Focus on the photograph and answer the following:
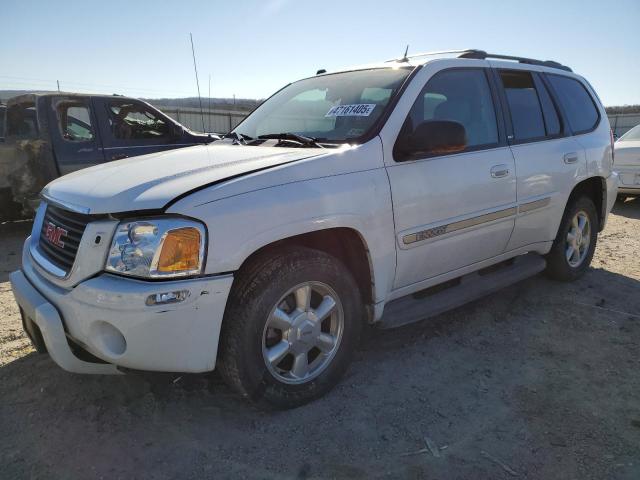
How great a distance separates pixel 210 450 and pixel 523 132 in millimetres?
3057

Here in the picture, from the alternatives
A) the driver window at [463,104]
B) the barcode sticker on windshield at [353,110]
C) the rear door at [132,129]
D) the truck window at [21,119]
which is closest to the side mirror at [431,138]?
the driver window at [463,104]

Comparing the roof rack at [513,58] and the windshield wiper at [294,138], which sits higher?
the roof rack at [513,58]

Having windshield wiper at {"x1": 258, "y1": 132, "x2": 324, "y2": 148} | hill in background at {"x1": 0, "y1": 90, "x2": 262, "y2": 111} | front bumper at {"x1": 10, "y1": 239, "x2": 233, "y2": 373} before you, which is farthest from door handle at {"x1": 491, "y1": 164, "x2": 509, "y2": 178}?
hill in background at {"x1": 0, "y1": 90, "x2": 262, "y2": 111}

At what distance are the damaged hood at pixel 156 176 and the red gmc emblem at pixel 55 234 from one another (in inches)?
5.5

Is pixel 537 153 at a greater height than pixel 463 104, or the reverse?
pixel 463 104

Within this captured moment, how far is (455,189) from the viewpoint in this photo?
10.1 ft

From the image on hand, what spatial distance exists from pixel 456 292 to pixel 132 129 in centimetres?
518

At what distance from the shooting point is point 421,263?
9.91 feet

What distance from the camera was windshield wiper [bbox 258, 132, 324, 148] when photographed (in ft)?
9.46

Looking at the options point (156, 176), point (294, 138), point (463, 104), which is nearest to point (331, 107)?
point (294, 138)

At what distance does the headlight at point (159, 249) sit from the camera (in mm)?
2098

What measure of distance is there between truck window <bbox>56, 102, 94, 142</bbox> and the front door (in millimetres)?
4871

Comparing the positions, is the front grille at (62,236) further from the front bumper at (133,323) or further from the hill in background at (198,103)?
the hill in background at (198,103)

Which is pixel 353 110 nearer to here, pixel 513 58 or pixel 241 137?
pixel 241 137
